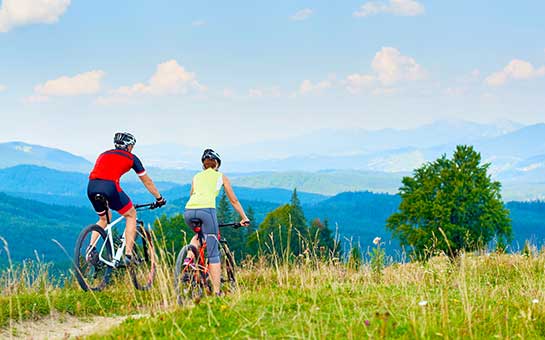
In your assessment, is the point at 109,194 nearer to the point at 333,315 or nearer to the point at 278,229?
the point at 333,315

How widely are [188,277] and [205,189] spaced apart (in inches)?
58.9

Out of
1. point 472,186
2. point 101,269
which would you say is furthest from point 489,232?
point 101,269

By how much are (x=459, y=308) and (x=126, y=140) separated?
21.4 feet

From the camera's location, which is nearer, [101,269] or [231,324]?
[231,324]

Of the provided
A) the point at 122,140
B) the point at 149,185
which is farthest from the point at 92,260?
the point at 122,140

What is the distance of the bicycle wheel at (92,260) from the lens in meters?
10.1

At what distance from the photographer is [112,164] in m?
10.1

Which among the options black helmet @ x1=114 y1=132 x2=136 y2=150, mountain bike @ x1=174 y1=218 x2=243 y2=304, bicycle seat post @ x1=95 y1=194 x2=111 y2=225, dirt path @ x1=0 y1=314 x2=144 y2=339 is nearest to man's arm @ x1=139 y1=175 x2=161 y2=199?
black helmet @ x1=114 y1=132 x2=136 y2=150

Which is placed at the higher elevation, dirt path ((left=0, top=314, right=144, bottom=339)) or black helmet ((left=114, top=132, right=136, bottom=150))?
black helmet ((left=114, top=132, right=136, bottom=150))

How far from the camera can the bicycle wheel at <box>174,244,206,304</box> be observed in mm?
8523

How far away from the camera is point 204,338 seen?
6.10 m

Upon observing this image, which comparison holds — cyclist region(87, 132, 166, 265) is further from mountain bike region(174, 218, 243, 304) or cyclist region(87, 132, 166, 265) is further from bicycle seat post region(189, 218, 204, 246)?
mountain bike region(174, 218, 243, 304)

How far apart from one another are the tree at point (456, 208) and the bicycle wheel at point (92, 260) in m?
39.2

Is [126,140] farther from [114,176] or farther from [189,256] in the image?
[189,256]
